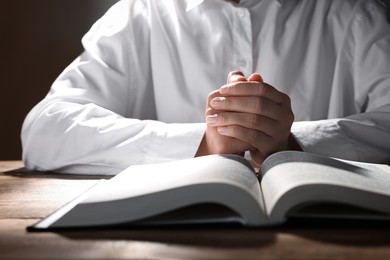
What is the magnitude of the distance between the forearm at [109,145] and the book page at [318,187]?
49cm

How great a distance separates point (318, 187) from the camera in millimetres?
621

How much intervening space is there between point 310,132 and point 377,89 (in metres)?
0.38

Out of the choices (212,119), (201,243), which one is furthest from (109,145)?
(201,243)

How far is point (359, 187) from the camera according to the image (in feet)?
2.10

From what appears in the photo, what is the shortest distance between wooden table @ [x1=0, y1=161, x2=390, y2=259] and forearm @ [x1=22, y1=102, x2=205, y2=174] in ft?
1.80

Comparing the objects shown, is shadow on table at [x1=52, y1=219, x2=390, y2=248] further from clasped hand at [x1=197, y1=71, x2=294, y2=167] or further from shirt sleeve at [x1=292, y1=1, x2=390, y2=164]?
shirt sleeve at [x1=292, y1=1, x2=390, y2=164]

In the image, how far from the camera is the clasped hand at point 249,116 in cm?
109

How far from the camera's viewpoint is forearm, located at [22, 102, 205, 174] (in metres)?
1.24

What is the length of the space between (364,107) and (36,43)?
4.28 ft

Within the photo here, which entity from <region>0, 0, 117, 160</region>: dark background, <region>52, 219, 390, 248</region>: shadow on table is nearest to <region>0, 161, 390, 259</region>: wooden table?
<region>52, 219, 390, 248</region>: shadow on table

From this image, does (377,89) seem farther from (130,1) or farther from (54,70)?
(54,70)

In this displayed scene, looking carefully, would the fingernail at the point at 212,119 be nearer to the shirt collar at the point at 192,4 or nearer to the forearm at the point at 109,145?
the forearm at the point at 109,145

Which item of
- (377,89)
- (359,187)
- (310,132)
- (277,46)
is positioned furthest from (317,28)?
(359,187)

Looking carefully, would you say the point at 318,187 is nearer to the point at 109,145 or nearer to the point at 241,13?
the point at 109,145
